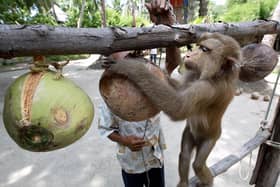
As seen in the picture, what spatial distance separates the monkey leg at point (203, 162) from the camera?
1573 mm

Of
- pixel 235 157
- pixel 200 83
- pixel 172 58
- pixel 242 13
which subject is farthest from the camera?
pixel 242 13

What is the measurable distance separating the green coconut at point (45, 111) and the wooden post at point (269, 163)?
197 cm

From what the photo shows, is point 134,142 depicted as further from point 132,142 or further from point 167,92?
point 167,92

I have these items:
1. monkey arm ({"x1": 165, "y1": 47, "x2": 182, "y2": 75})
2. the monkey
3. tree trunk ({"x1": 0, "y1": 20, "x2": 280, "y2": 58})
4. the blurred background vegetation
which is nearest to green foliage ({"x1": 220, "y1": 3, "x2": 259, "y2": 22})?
the blurred background vegetation

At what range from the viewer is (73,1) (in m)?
20.0

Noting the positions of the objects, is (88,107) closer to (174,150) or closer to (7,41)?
(7,41)

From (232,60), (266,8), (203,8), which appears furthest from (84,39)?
(203,8)

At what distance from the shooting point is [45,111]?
0.79m

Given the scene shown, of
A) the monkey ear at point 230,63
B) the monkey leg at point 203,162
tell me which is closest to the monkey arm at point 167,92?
the monkey ear at point 230,63

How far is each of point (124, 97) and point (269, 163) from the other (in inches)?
77.4

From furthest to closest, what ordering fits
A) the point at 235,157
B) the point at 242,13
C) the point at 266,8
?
the point at 242,13 < the point at 266,8 < the point at 235,157

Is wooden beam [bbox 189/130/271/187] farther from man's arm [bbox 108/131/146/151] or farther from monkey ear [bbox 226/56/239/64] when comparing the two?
monkey ear [bbox 226/56/239/64]

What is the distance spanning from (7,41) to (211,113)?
0.97 meters

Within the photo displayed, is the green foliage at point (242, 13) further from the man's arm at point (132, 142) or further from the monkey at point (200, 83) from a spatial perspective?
the monkey at point (200, 83)
